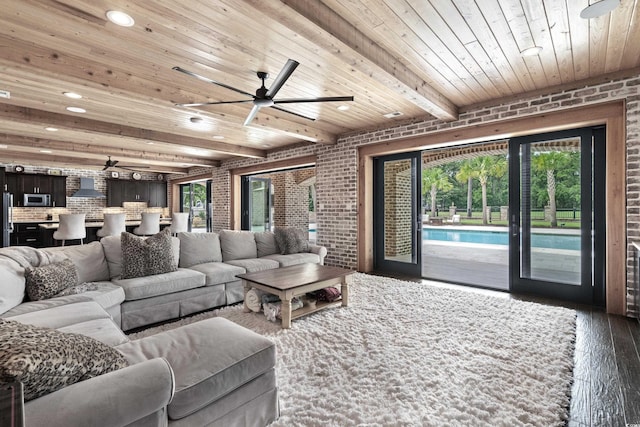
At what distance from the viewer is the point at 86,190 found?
911 cm

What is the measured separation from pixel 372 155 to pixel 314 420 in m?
4.41

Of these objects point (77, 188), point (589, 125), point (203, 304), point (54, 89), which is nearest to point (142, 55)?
point (54, 89)

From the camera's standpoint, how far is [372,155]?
542 centimetres

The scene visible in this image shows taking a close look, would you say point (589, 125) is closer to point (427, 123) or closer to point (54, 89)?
point (427, 123)

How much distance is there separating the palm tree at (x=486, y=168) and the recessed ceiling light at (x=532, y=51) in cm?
1109

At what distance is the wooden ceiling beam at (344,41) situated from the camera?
6.45 feet

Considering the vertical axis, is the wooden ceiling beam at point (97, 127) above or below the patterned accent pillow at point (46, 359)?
above

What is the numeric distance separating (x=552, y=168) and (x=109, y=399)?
184 inches

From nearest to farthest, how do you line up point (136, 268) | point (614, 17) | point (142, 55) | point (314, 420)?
point (314, 420) < point (614, 17) < point (142, 55) < point (136, 268)

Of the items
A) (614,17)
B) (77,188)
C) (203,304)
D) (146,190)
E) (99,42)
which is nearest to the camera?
(614,17)

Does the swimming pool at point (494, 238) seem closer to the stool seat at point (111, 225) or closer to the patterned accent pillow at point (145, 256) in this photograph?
the patterned accent pillow at point (145, 256)

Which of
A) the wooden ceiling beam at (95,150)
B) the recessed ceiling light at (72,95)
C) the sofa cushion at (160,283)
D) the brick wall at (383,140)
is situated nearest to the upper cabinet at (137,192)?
the wooden ceiling beam at (95,150)

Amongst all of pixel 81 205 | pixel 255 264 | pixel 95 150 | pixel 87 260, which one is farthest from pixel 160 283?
pixel 81 205

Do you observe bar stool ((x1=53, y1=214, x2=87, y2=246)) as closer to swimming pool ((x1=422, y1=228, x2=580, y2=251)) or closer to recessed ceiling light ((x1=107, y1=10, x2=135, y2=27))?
recessed ceiling light ((x1=107, y1=10, x2=135, y2=27))
